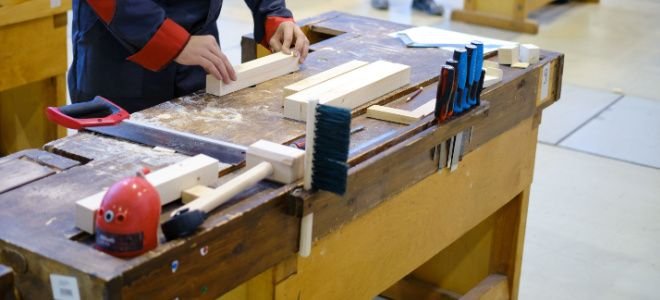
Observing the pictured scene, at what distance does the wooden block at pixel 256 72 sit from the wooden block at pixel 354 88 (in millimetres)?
182

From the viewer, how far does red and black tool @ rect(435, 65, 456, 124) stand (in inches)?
75.1

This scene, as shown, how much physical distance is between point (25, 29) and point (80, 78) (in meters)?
1.14

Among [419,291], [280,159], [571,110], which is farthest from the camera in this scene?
[571,110]

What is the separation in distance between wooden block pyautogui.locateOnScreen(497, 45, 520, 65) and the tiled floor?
34.9 inches

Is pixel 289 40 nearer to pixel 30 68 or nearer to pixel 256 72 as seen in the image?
pixel 256 72

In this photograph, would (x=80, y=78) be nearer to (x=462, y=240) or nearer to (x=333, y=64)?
(x=333, y=64)

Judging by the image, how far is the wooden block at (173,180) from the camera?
1385mm

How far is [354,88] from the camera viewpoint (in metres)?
2.07

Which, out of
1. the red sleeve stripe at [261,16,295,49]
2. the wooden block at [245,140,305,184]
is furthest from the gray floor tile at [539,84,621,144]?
the wooden block at [245,140,305,184]

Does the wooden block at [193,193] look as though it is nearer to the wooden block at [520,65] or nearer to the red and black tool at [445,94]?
the red and black tool at [445,94]

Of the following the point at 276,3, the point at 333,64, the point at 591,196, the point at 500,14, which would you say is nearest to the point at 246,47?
the point at 276,3

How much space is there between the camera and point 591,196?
3.74 meters

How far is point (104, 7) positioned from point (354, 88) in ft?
1.85

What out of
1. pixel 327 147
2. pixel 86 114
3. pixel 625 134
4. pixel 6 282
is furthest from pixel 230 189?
pixel 625 134
